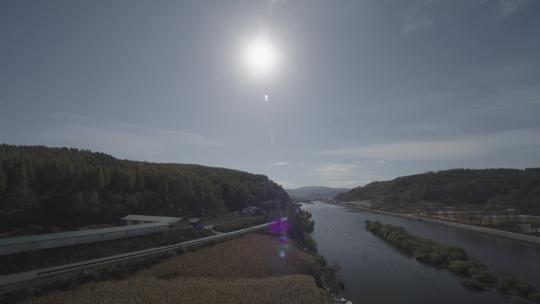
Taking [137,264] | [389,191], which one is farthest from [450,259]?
[389,191]

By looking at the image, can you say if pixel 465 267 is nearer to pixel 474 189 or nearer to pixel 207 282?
pixel 207 282

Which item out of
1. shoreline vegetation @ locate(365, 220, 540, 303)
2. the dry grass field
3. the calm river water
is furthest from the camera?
the calm river water

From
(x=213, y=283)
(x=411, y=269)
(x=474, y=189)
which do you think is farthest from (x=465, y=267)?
(x=474, y=189)

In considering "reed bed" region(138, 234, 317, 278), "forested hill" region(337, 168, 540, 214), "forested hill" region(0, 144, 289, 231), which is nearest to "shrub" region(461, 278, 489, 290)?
"reed bed" region(138, 234, 317, 278)

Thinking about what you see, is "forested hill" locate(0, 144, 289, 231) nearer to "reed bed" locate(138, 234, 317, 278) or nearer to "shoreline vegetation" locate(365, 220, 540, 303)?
"reed bed" locate(138, 234, 317, 278)

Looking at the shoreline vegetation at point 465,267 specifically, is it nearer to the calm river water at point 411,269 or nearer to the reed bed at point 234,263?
the calm river water at point 411,269
